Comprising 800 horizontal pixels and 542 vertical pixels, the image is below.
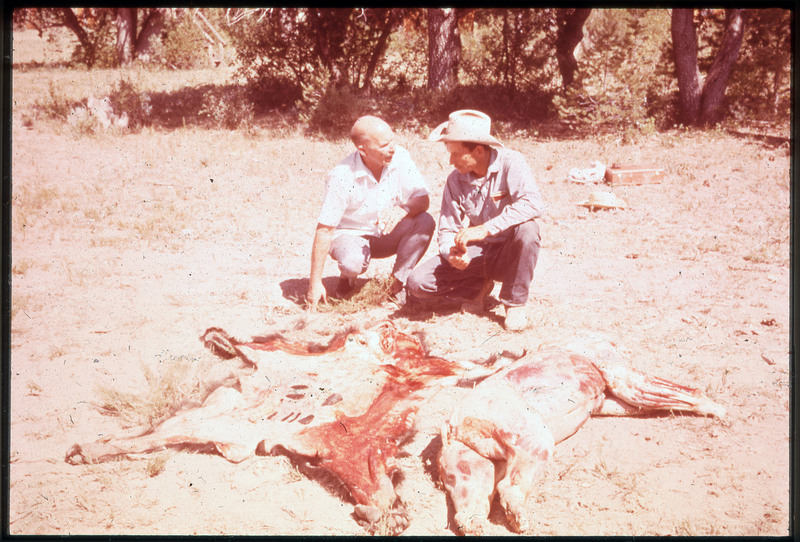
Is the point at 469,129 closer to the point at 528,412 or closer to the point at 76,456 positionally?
the point at 528,412

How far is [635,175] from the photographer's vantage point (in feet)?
26.8

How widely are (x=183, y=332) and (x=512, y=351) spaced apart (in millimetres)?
2271

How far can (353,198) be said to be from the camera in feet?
16.3

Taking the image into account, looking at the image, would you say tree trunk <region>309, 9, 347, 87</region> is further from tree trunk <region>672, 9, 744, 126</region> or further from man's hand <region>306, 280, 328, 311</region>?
man's hand <region>306, 280, 328, 311</region>

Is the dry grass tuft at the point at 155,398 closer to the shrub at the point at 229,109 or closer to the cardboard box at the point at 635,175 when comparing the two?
the cardboard box at the point at 635,175

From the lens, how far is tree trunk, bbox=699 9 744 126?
10570 mm

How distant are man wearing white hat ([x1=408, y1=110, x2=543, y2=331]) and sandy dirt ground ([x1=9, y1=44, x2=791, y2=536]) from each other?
268 millimetres

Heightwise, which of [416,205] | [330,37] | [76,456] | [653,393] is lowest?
[76,456]

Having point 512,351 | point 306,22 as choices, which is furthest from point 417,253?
point 306,22

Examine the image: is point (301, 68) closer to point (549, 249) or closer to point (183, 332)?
point (549, 249)

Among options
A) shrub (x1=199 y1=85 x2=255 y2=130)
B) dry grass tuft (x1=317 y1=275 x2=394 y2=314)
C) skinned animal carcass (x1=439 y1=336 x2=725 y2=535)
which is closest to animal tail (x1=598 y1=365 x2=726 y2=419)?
skinned animal carcass (x1=439 y1=336 x2=725 y2=535)

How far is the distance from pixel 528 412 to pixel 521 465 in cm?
25

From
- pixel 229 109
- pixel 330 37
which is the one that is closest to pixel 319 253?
pixel 229 109

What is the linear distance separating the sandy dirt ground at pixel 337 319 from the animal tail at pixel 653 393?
0.27ft
